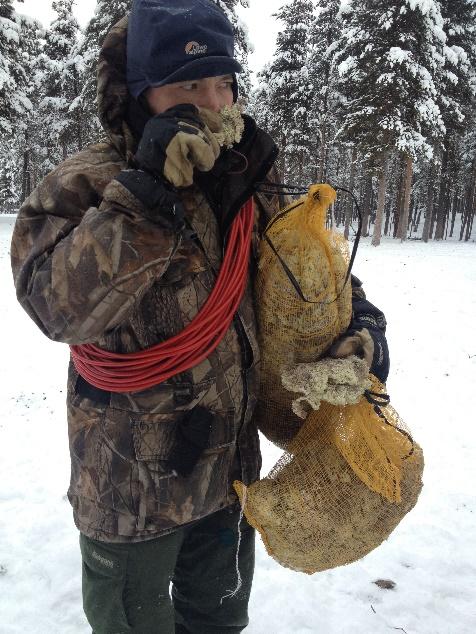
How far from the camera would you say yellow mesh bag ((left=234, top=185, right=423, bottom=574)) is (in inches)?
62.1

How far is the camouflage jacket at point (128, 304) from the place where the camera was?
48.4 inches

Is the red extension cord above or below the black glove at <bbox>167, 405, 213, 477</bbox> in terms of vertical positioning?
above

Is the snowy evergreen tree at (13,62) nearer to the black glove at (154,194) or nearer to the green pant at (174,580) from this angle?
the black glove at (154,194)

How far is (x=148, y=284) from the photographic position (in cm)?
128

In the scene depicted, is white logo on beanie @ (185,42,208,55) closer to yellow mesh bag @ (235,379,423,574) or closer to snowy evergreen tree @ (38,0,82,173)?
yellow mesh bag @ (235,379,423,574)

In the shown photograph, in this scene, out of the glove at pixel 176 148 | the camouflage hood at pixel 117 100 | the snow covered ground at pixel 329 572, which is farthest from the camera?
the snow covered ground at pixel 329 572

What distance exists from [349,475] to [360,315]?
0.60 meters

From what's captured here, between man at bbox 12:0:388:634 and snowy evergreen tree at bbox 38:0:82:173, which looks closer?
man at bbox 12:0:388:634

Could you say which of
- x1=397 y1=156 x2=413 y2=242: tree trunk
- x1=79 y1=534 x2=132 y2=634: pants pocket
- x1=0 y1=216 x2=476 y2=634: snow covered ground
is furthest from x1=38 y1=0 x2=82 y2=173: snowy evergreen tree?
x1=79 y1=534 x2=132 y2=634: pants pocket

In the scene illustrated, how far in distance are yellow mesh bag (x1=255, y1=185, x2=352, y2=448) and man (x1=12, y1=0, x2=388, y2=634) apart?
0.08 metres

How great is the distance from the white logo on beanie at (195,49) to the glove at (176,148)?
0.91ft

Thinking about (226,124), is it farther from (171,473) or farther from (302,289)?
(171,473)

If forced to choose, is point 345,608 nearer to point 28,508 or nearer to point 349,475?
point 349,475

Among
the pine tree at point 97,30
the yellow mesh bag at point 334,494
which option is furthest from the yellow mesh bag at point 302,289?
the pine tree at point 97,30
